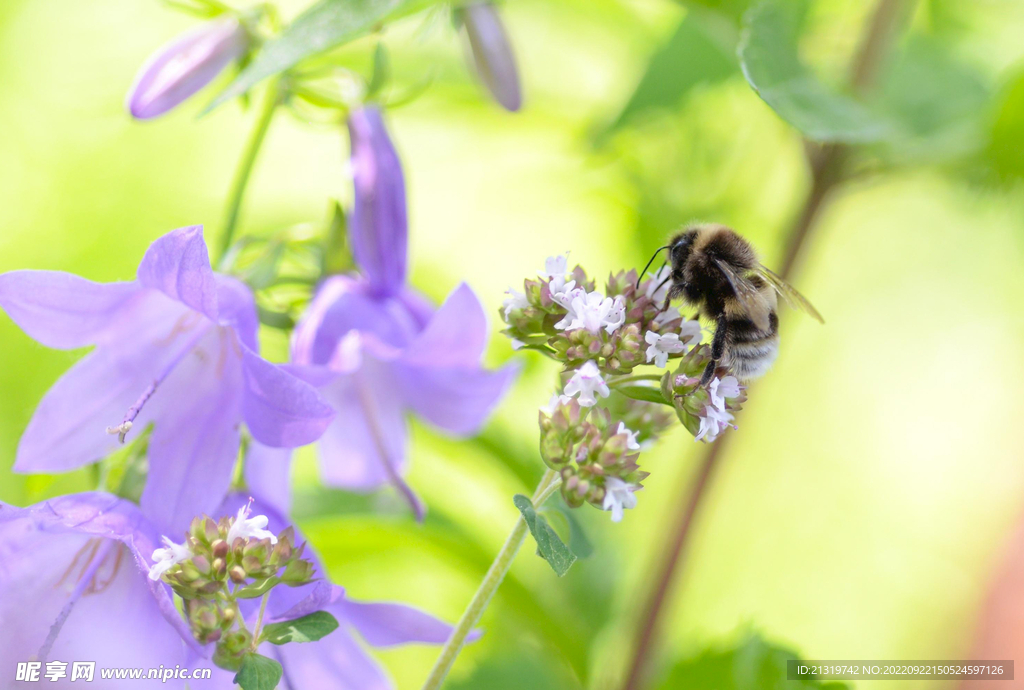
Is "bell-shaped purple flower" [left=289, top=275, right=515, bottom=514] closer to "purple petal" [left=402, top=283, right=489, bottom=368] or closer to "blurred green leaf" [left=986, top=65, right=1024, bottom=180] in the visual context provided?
"purple petal" [left=402, top=283, right=489, bottom=368]

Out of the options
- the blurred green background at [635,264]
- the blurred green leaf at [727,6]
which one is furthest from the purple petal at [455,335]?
the blurred green leaf at [727,6]

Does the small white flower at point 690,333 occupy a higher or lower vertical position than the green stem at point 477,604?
higher

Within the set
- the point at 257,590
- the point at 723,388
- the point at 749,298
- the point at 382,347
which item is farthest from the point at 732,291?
the point at 257,590

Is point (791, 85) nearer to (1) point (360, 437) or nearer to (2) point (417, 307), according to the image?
(2) point (417, 307)

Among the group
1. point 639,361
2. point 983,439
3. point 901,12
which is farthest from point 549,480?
point 983,439

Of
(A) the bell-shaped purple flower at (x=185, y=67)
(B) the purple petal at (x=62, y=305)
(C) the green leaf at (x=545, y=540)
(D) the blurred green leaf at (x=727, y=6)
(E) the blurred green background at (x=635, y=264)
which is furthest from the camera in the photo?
(E) the blurred green background at (x=635, y=264)

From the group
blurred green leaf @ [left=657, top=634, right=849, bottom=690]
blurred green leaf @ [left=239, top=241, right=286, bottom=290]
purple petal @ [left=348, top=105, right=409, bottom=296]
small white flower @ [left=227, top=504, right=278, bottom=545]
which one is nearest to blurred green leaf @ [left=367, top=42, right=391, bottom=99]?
purple petal @ [left=348, top=105, right=409, bottom=296]

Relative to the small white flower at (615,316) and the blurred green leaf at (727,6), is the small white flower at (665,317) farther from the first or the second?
the blurred green leaf at (727,6)
